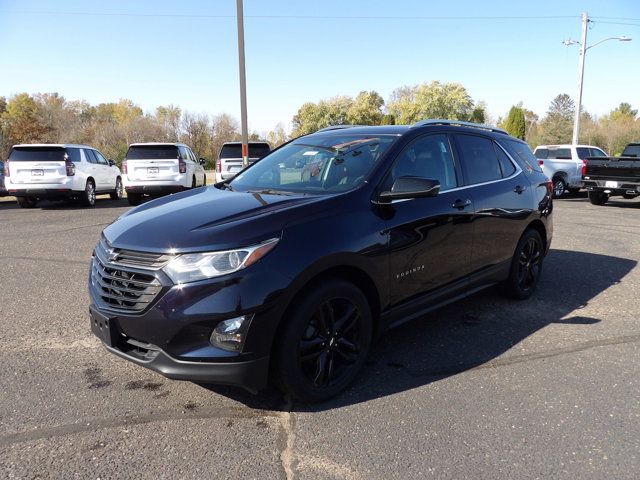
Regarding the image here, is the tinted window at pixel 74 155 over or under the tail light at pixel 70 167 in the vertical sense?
over

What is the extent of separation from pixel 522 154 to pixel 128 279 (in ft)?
14.2

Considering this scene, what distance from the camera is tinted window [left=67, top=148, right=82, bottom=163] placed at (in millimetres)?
13633

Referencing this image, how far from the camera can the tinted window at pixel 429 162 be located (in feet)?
12.4

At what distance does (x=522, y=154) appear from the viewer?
17.8 feet

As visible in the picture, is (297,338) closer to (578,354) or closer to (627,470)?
(627,470)

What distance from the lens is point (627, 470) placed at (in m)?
2.51

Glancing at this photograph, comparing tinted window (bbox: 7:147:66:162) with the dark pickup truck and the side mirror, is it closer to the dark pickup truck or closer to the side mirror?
the side mirror

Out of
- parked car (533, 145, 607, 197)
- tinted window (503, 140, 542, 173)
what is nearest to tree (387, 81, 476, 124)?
parked car (533, 145, 607, 197)

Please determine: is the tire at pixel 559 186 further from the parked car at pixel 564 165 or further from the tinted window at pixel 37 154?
the tinted window at pixel 37 154

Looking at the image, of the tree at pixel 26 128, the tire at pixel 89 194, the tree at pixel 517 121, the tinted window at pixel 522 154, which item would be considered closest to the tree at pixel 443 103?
the tree at pixel 517 121

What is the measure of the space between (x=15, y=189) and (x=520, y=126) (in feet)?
169

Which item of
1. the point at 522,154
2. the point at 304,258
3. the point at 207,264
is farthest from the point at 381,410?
the point at 522,154

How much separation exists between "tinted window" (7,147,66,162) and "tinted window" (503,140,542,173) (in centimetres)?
1204

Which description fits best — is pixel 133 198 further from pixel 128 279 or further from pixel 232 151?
pixel 128 279
